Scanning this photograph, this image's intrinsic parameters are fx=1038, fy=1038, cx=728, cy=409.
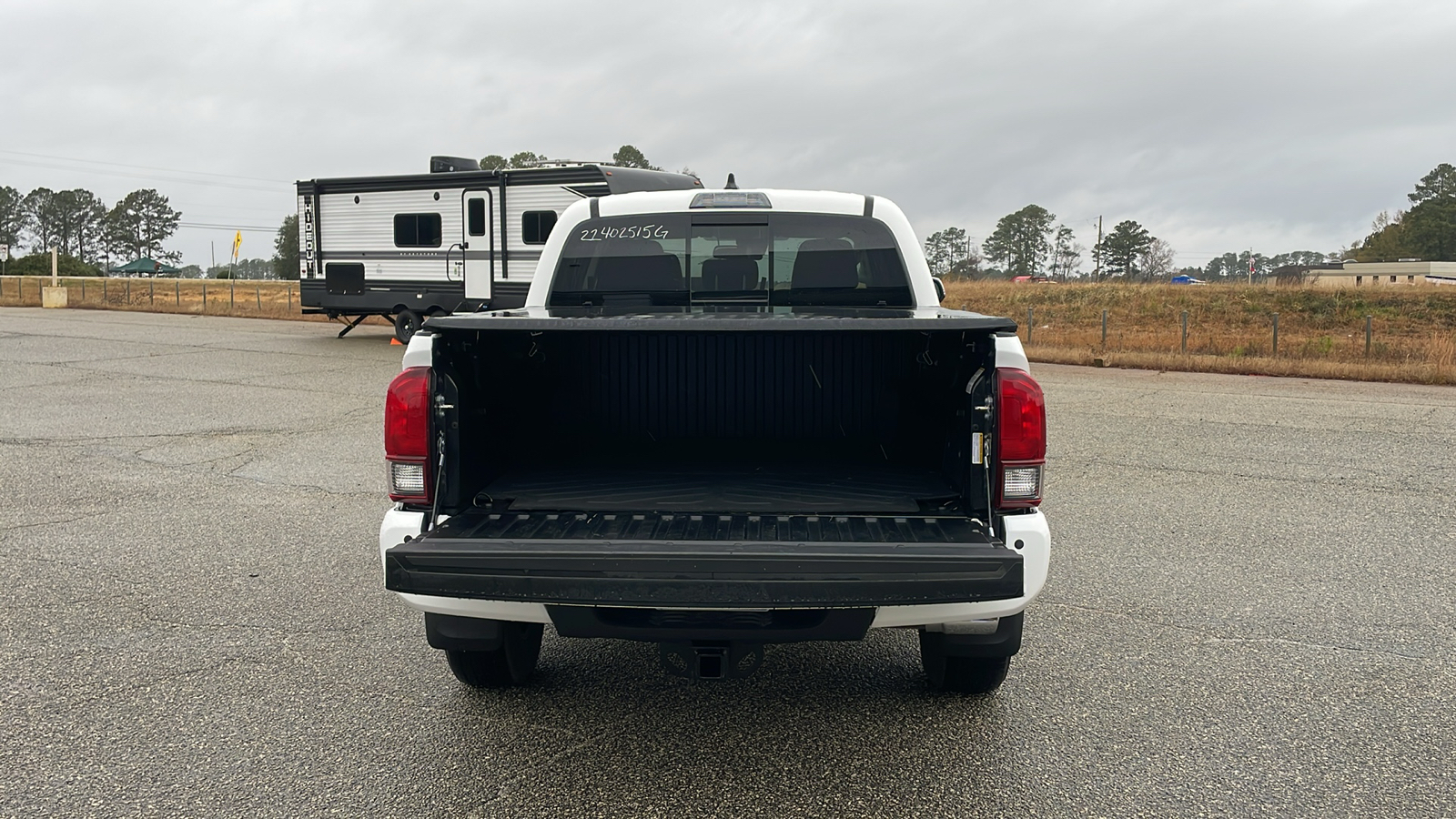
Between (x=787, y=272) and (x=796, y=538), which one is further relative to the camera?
(x=787, y=272)

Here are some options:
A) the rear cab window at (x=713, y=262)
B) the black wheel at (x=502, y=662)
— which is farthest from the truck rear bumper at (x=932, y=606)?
the rear cab window at (x=713, y=262)

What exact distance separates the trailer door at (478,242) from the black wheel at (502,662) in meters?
14.5

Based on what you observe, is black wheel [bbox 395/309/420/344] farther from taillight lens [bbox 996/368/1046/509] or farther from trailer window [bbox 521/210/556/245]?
taillight lens [bbox 996/368/1046/509]

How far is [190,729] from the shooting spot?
11.5ft

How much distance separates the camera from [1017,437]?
10.4 feet

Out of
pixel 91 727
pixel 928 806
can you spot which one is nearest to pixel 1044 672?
pixel 928 806

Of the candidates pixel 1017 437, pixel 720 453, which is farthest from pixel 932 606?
pixel 720 453

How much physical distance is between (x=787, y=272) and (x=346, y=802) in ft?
10.7

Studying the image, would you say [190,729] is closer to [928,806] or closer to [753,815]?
[753,815]

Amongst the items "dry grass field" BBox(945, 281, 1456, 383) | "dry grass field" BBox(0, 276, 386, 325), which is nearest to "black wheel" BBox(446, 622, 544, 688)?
"dry grass field" BBox(945, 281, 1456, 383)

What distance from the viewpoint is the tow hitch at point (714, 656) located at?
307cm

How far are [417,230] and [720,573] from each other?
17.0 metres

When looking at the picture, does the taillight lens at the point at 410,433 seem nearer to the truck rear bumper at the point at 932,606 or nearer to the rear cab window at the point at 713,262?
the truck rear bumper at the point at 932,606

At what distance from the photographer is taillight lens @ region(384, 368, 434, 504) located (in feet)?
10.8
